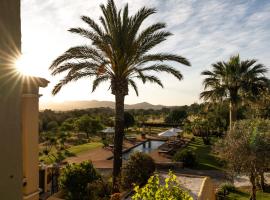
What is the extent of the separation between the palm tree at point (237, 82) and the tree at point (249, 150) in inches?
353

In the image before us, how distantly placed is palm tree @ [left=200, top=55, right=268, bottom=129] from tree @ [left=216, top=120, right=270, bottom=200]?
896cm

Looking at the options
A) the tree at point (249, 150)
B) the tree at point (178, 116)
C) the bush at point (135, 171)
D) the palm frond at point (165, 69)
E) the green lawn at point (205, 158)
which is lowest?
the green lawn at point (205, 158)

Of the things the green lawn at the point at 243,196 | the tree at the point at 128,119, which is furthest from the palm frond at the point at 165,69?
the tree at the point at 128,119

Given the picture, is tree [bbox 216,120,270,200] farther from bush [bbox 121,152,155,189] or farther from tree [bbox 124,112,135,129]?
tree [bbox 124,112,135,129]

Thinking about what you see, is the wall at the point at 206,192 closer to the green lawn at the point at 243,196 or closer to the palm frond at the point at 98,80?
the green lawn at the point at 243,196

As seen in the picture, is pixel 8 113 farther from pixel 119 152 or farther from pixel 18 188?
pixel 119 152

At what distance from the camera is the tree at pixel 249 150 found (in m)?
13.1

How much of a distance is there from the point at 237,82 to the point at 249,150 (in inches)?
420

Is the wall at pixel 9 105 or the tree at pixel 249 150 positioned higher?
the wall at pixel 9 105

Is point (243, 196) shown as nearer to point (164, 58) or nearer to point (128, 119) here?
point (164, 58)

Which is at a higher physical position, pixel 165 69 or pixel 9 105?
pixel 165 69

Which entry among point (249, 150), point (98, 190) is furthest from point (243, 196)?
point (98, 190)

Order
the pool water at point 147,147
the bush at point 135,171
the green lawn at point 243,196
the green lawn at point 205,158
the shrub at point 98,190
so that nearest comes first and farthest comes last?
the shrub at point 98,190, the bush at point 135,171, the green lawn at point 243,196, the green lawn at point 205,158, the pool water at point 147,147

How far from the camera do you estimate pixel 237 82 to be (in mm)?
23047
